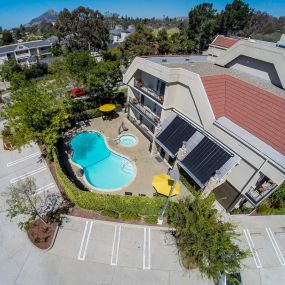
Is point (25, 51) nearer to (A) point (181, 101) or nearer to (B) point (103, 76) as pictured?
(B) point (103, 76)

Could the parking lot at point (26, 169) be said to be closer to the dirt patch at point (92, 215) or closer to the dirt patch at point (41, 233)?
the dirt patch at point (92, 215)

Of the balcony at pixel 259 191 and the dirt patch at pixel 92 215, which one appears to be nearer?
the balcony at pixel 259 191

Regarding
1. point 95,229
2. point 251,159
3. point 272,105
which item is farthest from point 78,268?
point 272,105

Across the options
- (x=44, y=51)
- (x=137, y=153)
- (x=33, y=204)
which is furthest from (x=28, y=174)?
(x=44, y=51)

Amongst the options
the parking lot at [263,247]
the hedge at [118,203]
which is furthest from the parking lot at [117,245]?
the parking lot at [263,247]

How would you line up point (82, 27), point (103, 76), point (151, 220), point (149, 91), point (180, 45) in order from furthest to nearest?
1. point (180, 45)
2. point (82, 27)
3. point (103, 76)
4. point (149, 91)
5. point (151, 220)

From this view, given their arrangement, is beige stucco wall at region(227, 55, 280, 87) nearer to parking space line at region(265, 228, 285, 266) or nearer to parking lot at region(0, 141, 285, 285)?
parking space line at region(265, 228, 285, 266)
